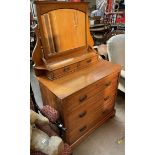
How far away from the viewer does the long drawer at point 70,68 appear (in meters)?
1.37

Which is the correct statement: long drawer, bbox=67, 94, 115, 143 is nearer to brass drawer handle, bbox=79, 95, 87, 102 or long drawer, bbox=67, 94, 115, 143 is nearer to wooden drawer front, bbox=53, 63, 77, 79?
brass drawer handle, bbox=79, 95, 87, 102

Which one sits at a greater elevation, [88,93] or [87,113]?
[88,93]

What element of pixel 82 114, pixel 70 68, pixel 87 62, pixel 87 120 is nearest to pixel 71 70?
pixel 70 68

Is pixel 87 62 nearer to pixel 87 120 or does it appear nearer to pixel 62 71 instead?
pixel 62 71

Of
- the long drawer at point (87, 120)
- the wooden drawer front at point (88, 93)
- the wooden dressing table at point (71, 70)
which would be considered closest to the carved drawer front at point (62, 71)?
the wooden dressing table at point (71, 70)

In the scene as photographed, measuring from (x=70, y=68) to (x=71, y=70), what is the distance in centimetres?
3

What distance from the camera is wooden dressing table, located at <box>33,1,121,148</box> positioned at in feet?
4.16

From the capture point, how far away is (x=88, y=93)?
4.50 ft

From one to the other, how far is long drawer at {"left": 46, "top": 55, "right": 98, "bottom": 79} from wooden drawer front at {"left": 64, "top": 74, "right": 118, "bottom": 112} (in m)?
0.26

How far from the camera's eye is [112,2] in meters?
3.85

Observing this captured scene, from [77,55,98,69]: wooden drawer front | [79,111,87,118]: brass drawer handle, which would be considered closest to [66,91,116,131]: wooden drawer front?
[79,111,87,118]: brass drawer handle

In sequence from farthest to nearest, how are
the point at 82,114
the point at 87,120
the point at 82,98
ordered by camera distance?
the point at 87,120, the point at 82,114, the point at 82,98
